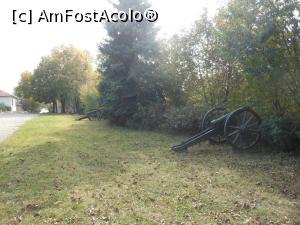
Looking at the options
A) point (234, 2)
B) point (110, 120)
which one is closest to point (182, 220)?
point (234, 2)

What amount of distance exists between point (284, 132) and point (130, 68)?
34.2 feet

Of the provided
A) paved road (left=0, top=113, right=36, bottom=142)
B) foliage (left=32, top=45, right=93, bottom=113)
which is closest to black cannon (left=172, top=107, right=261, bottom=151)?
paved road (left=0, top=113, right=36, bottom=142)

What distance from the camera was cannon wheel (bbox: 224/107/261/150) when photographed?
10.2 m

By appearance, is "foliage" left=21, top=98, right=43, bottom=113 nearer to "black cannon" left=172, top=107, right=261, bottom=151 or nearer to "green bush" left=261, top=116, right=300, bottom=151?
"black cannon" left=172, top=107, right=261, bottom=151

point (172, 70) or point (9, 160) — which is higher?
point (172, 70)

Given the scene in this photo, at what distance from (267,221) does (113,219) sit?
2.31m

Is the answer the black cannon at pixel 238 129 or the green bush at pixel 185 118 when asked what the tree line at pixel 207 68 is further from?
the black cannon at pixel 238 129

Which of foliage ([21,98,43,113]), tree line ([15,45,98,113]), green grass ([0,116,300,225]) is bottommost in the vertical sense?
green grass ([0,116,300,225])

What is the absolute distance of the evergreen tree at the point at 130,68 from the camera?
58.8 feet

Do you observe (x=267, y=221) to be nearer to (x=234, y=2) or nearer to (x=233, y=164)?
(x=233, y=164)

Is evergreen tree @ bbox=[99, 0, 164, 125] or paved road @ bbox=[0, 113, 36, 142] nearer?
paved road @ bbox=[0, 113, 36, 142]

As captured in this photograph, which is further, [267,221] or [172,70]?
[172,70]

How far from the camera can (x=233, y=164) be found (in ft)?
29.1

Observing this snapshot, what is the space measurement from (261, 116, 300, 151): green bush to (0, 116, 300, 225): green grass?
40 centimetres
